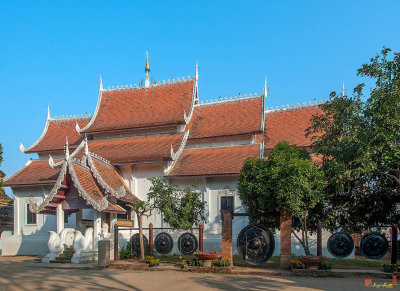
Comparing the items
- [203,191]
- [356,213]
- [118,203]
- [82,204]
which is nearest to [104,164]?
[118,203]

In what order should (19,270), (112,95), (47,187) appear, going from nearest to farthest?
(19,270)
(47,187)
(112,95)

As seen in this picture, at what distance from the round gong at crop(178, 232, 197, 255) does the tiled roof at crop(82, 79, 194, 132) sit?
26.7 feet

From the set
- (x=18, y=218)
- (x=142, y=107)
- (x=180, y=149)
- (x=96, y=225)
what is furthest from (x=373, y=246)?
(x=18, y=218)

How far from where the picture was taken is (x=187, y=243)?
17578 millimetres

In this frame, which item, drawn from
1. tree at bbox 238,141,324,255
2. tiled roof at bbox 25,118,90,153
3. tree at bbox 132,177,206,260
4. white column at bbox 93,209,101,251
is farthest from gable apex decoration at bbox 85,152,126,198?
tiled roof at bbox 25,118,90,153

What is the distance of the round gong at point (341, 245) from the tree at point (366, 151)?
152 centimetres

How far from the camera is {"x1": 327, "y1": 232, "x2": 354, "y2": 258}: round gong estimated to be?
14.2 metres

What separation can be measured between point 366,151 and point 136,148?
41.6 feet

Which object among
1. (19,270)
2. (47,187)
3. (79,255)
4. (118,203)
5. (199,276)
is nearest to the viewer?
(199,276)

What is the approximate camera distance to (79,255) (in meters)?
17.5

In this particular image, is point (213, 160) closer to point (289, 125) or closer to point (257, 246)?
point (289, 125)

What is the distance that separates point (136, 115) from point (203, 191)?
692cm

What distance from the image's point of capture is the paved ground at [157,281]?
11461 mm

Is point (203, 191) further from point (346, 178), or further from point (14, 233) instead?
point (14, 233)
